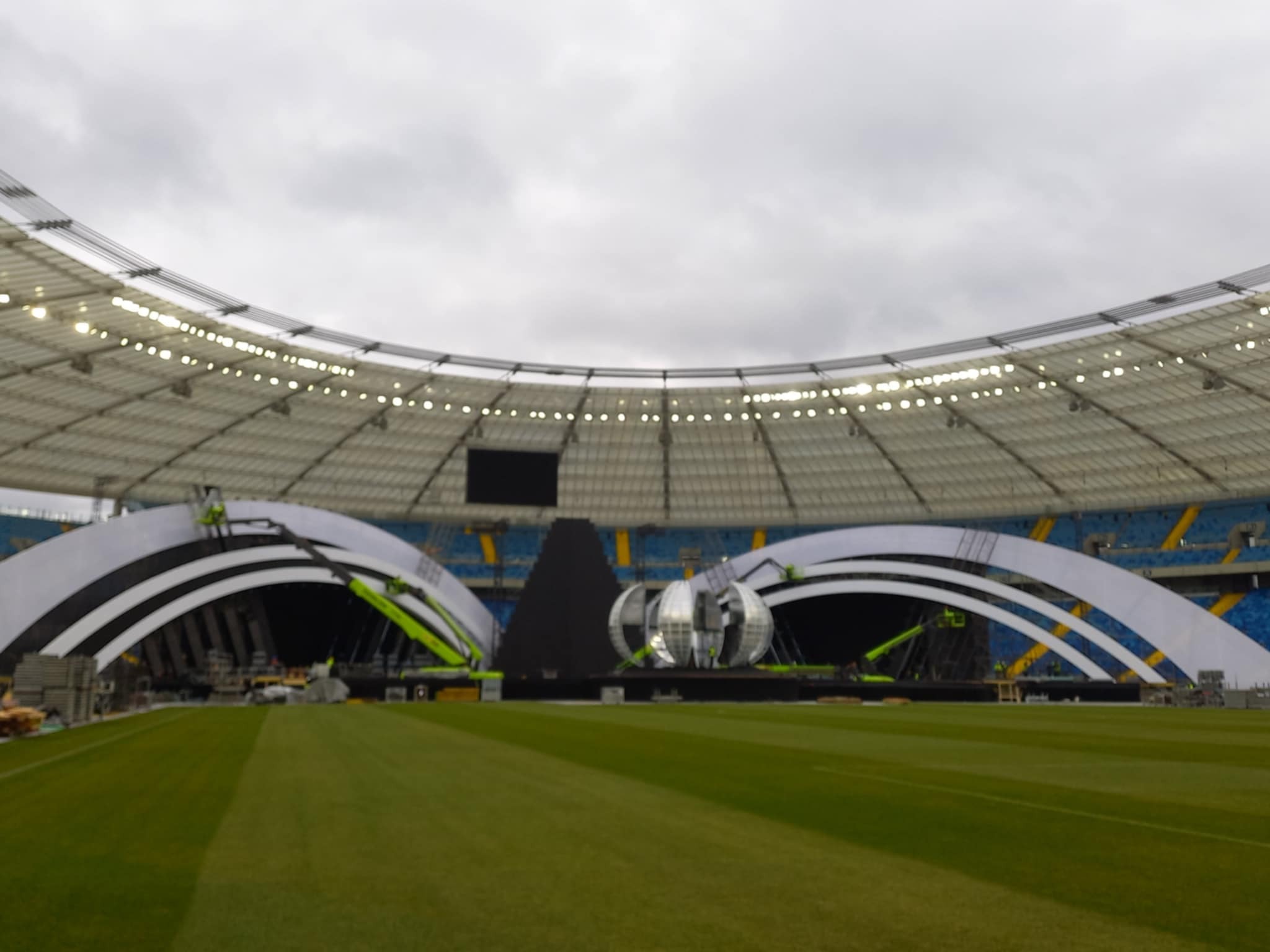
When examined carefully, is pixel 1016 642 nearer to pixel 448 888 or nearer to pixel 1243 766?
pixel 1243 766

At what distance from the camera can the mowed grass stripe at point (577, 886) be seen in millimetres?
5254

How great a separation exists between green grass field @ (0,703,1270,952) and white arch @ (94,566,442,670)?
37.5m

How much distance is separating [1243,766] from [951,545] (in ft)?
184

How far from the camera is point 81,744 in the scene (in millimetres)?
20125

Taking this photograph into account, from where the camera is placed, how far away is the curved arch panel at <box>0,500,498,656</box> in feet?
154

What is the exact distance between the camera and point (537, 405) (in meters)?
80.0

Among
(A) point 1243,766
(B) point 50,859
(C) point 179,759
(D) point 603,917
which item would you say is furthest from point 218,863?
(A) point 1243,766

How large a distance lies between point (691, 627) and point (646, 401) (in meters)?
32.7

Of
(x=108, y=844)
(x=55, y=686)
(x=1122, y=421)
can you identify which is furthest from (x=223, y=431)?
(x=108, y=844)

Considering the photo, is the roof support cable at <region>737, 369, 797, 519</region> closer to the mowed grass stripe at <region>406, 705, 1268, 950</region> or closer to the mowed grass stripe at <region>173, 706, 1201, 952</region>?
the mowed grass stripe at <region>406, 705, 1268, 950</region>

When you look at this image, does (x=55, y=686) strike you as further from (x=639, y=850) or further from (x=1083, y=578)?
(x=1083, y=578)

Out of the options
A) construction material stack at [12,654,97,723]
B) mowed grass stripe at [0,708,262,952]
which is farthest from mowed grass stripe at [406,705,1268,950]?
construction material stack at [12,654,97,723]

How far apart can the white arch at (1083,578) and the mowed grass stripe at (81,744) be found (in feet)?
125

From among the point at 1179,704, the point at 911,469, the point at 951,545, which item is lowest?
the point at 1179,704
